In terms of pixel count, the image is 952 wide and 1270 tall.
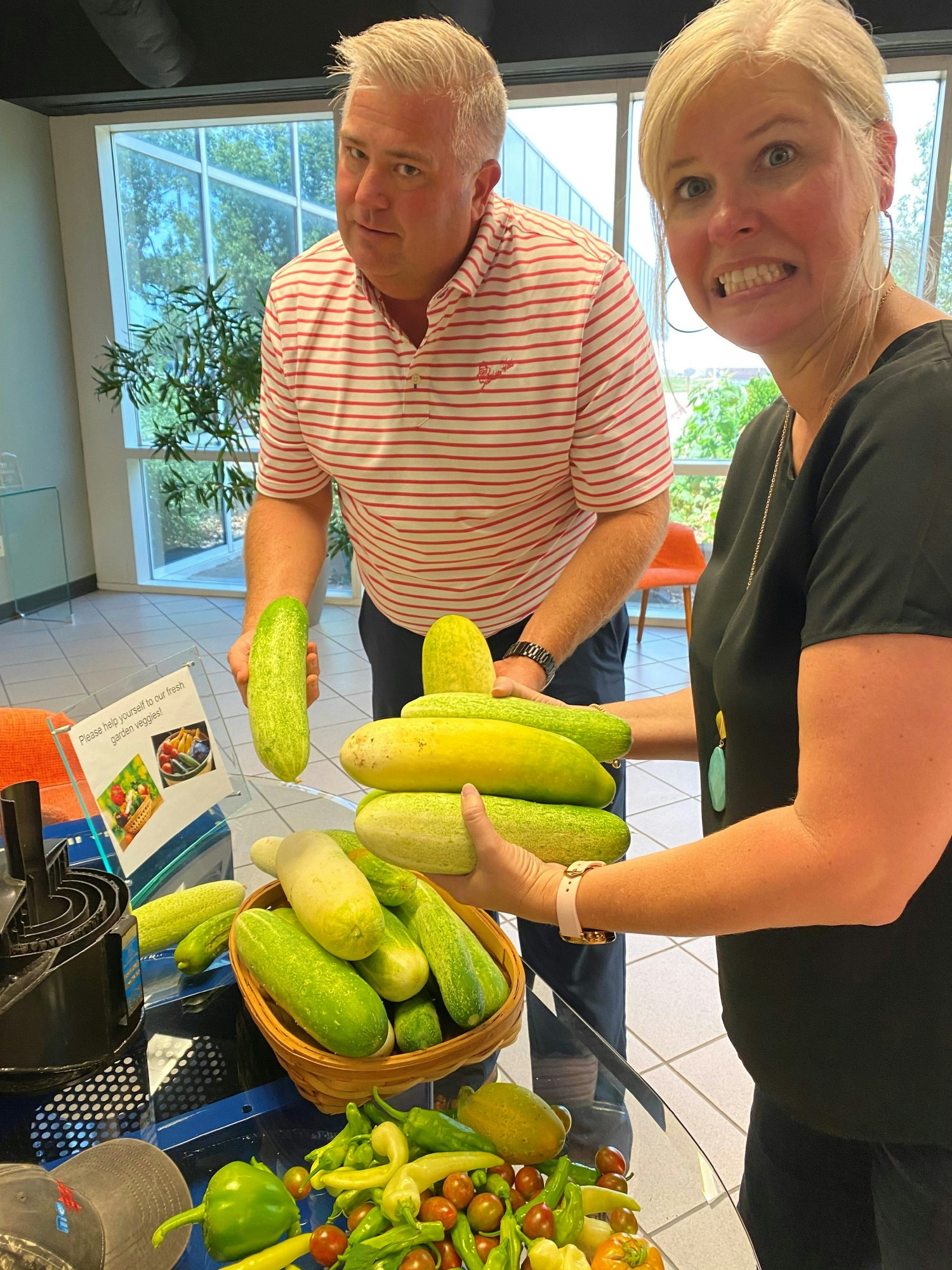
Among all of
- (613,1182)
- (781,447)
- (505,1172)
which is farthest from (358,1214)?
(781,447)

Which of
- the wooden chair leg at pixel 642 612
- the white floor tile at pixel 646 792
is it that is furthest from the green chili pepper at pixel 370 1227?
the wooden chair leg at pixel 642 612

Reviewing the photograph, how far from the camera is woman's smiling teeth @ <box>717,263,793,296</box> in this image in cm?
86

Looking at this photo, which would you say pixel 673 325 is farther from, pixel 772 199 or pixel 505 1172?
pixel 505 1172

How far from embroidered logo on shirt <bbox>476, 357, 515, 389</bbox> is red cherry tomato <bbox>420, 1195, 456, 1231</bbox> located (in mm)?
1299

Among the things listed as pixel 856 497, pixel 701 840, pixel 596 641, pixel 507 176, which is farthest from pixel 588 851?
pixel 507 176

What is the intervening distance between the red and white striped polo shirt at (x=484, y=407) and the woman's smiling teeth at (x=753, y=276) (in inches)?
30.8

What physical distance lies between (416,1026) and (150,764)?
0.65 meters

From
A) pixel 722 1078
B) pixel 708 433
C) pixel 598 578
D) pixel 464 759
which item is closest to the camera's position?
pixel 464 759

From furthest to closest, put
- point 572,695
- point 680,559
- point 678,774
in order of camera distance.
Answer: point 680,559
point 678,774
point 572,695

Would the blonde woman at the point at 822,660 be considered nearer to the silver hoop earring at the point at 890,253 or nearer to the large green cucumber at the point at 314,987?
the silver hoop earring at the point at 890,253

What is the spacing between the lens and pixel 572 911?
90 cm

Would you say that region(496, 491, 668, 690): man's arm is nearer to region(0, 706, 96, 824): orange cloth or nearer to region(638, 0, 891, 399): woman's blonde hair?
region(638, 0, 891, 399): woman's blonde hair

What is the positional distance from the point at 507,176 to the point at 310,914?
226 inches

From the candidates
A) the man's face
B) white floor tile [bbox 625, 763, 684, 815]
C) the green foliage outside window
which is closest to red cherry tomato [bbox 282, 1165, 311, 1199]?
the man's face
